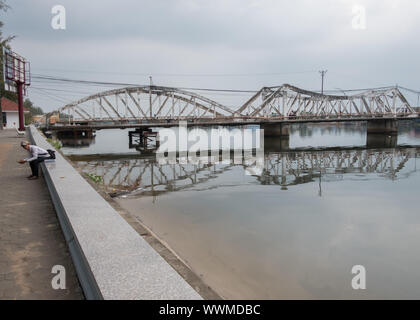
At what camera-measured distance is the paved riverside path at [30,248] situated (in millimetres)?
3848

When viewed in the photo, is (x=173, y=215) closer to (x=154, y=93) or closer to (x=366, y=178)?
(x=366, y=178)

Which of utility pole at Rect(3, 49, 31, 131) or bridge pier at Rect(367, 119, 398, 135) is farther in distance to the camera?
bridge pier at Rect(367, 119, 398, 135)

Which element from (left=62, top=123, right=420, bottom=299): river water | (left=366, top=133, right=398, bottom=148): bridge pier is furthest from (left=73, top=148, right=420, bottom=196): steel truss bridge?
(left=366, top=133, right=398, bottom=148): bridge pier

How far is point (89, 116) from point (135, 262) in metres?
54.9

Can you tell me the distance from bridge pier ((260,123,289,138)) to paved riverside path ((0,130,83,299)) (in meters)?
60.1

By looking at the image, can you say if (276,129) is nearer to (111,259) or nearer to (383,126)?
(383,126)

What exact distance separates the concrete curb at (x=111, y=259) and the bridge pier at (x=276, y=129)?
6137cm

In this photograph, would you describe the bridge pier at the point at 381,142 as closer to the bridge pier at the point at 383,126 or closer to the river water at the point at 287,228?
the bridge pier at the point at 383,126

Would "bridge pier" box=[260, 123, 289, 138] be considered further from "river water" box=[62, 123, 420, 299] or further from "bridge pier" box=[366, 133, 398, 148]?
"river water" box=[62, 123, 420, 299]

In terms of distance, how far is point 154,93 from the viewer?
60.5 meters

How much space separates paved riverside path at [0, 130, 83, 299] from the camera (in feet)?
12.6

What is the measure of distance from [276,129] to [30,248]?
210 feet

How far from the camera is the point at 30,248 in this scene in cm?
495
